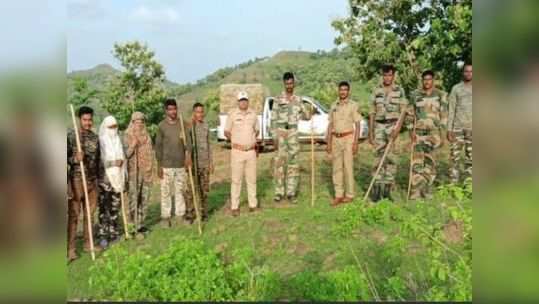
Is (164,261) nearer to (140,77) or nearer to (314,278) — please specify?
(314,278)

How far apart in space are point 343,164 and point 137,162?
7.98 feet

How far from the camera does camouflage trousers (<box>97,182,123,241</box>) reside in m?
5.68

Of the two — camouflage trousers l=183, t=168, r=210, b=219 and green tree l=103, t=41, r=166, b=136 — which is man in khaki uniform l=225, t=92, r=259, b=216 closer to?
camouflage trousers l=183, t=168, r=210, b=219

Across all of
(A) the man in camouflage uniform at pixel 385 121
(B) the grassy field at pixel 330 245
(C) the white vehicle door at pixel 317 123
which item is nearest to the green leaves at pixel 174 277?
(B) the grassy field at pixel 330 245

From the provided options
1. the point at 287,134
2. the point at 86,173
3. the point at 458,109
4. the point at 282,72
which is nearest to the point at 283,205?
the point at 287,134

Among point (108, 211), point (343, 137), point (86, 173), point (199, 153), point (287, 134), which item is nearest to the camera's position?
point (86, 173)

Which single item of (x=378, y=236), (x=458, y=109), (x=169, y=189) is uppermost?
(x=458, y=109)

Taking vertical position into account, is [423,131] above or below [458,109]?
below

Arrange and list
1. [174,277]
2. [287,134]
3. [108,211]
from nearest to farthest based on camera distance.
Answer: [174,277], [108,211], [287,134]

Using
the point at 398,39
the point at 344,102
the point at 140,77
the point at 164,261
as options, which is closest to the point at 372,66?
Answer: the point at 398,39

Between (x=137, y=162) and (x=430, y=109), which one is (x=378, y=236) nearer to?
(x=430, y=109)

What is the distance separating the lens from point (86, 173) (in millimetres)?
5418

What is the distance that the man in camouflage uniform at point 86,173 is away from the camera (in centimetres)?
517

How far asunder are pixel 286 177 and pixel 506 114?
640 centimetres
